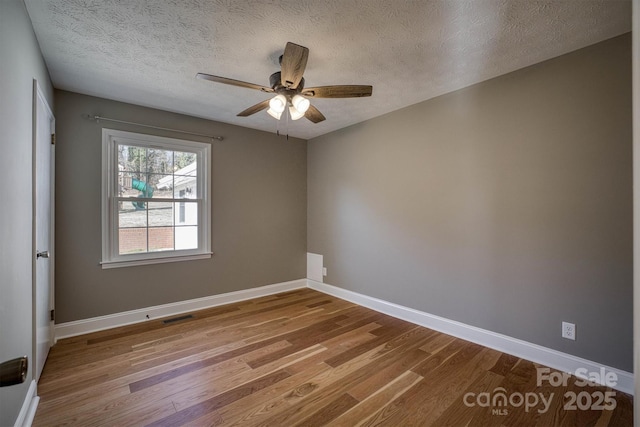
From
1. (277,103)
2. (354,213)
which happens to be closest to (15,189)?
(277,103)

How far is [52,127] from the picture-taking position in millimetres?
2623

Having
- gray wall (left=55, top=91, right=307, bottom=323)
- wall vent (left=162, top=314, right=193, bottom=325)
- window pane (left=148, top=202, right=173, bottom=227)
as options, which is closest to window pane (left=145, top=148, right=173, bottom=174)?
gray wall (left=55, top=91, right=307, bottom=323)

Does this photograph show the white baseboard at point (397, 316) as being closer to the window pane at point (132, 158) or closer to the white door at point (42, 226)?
the white door at point (42, 226)

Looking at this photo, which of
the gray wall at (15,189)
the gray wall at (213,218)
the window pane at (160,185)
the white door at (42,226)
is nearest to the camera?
the gray wall at (15,189)

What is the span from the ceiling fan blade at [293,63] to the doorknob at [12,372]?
176 centimetres

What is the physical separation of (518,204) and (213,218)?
343 cm

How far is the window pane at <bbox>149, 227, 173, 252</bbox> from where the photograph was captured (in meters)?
3.33

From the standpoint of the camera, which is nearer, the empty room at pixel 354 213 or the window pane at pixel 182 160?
the empty room at pixel 354 213

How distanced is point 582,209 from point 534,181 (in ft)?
1.25

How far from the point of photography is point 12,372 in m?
0.78

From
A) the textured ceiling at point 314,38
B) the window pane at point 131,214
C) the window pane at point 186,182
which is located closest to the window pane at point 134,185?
the window pane at point 131,214

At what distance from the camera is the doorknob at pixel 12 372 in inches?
30.2

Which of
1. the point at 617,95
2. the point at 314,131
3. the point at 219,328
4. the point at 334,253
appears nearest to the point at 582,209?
the point at 617,95

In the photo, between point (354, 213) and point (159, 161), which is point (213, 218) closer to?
point (159, 161)
